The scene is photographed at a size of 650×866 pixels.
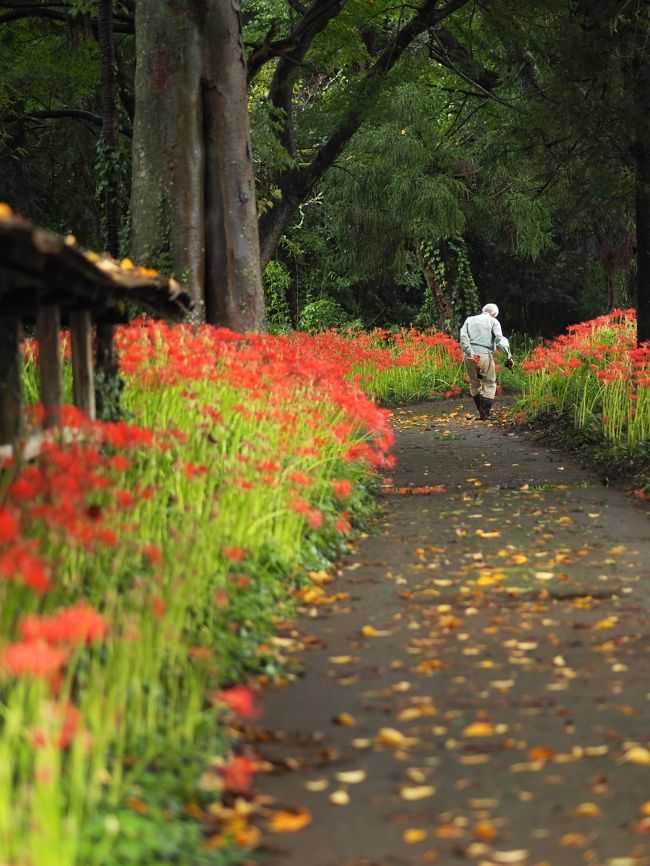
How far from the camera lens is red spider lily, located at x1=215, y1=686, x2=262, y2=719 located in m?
4.16

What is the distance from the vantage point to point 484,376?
18938 mm

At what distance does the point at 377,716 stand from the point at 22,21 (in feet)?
61.0

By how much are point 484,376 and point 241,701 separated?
49.7 feet

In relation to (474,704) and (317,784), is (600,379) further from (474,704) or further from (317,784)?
(317,784)

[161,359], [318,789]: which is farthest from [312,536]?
[318,789]

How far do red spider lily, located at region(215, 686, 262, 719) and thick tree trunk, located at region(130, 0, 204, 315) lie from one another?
844 cm

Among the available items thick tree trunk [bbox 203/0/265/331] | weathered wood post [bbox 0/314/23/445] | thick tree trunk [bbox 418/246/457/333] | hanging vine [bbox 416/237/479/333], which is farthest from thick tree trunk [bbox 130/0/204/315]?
thick tree trunk [bbox 418/246/457/333]

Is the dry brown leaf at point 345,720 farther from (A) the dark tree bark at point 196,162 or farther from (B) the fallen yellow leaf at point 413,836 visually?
(A) the dark tree bark at point 196,162

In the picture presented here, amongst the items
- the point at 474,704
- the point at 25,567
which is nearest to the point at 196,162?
the point at 474,704

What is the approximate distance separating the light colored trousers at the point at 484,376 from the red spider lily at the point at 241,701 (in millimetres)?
13446

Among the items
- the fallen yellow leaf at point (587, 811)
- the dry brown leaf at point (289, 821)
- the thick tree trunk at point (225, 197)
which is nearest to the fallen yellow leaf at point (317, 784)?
the dry brown leaf at point (289, 821)

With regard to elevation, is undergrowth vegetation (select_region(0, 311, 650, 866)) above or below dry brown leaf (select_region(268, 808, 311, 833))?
above

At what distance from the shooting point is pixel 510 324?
34.9m

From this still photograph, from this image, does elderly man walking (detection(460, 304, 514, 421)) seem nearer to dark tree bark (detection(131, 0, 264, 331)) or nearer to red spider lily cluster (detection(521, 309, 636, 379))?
red spider lily cluster (detection(521, 309, 636, 379))
